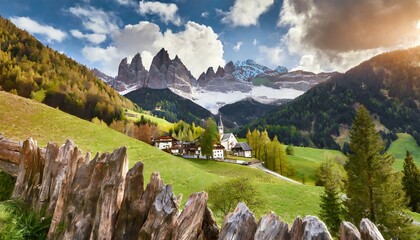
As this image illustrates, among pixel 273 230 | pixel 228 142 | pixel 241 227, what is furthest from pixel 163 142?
pixel 273 230

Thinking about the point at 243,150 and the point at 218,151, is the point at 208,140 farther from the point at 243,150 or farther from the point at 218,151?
the point at 243,150

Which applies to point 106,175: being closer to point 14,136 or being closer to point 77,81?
point 14,136

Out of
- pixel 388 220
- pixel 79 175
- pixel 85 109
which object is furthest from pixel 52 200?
pixel 85 109

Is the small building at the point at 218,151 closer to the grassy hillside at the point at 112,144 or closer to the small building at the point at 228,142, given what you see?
the small building at the point at 228,142

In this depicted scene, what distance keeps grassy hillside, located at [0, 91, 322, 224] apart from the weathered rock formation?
3025 centimetres

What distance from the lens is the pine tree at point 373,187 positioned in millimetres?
28750

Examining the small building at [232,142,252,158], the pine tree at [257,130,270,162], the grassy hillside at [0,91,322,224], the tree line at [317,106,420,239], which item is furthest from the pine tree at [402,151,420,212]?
the small building at [232,142,252,158]

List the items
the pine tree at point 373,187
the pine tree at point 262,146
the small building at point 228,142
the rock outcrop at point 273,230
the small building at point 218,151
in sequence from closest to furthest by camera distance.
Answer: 1. the rock outcrop at point 273,230
2. the pine tree at point 373,187
3. the small building at point 218,151
4. the pine tree at point 262,146
5. the small building at point 228,142

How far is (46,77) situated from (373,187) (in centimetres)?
10971

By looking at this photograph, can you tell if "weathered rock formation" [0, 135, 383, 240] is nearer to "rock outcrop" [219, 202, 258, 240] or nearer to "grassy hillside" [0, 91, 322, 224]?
"rock outcrop" [219, 202, 258, 240]

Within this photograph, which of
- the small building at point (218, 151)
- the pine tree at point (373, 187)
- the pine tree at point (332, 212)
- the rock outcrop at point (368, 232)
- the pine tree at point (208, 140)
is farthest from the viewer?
the small building at point (218, 151)

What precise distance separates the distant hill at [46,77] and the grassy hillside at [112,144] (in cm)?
4206

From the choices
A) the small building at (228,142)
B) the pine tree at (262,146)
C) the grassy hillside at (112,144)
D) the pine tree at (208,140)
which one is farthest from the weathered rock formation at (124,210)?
the small building at (228,142)

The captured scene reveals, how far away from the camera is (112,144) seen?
56906 millimetres
